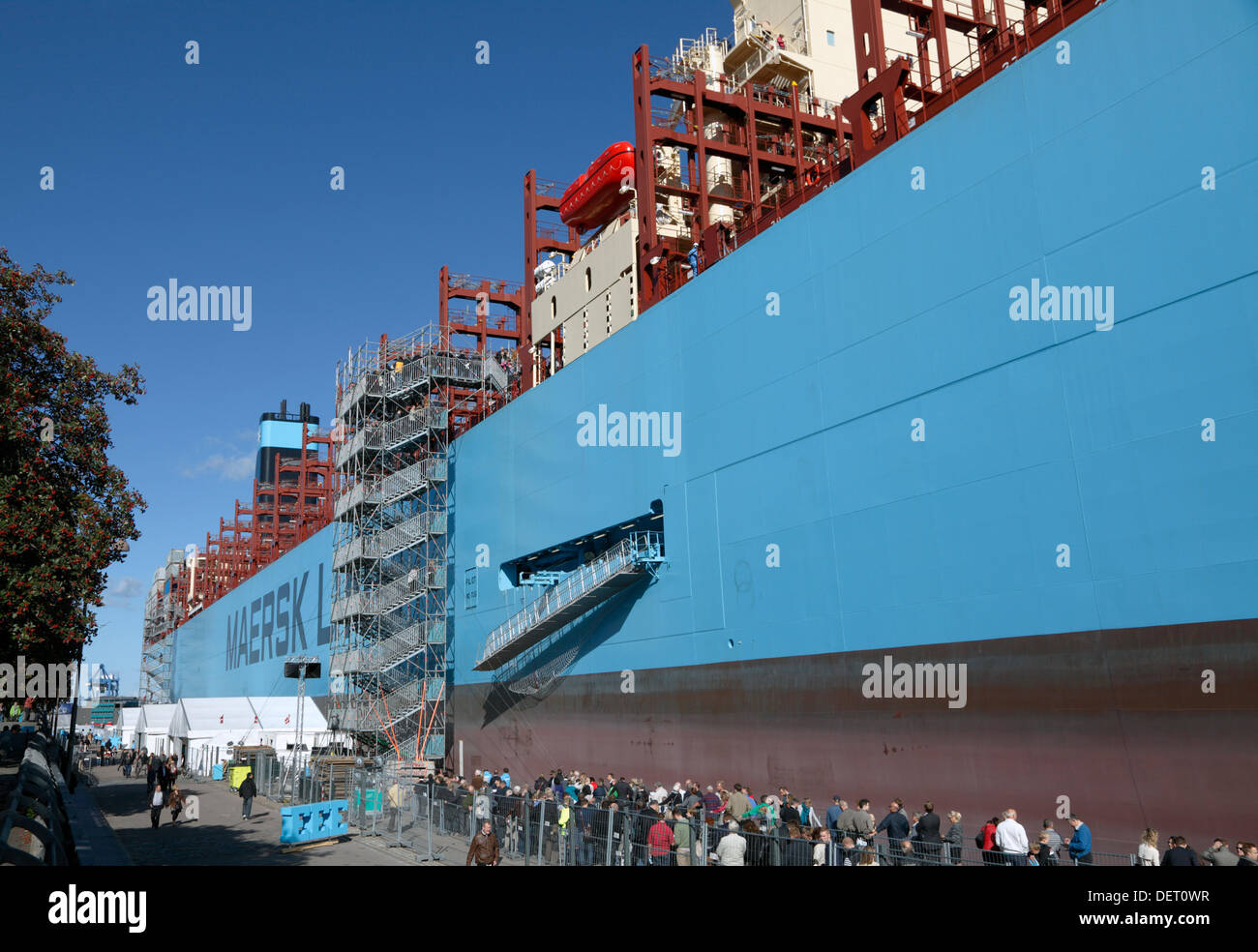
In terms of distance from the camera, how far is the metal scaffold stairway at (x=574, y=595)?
2494cm

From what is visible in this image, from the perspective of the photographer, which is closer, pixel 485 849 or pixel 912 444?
pixel 485 849

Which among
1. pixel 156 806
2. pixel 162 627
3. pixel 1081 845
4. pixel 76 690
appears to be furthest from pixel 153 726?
pixel 162 627

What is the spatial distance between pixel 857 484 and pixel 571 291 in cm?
1893

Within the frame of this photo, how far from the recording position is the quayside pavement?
1703 centimetres

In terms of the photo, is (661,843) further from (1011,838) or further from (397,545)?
(397,545)

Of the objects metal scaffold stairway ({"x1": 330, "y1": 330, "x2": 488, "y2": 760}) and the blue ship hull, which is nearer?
the blue ship hull

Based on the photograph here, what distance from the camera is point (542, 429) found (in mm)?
Answer: 31688

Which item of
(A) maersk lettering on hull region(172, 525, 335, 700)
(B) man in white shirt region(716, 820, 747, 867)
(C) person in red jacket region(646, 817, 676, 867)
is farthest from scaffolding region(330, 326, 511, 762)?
(B) man in white shirt region(716, 820, 747, 867)

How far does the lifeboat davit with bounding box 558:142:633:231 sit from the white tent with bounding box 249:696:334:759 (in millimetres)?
23170

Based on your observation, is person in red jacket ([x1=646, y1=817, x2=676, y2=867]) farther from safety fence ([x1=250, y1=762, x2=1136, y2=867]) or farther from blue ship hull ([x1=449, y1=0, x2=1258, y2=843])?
blue ship hull ([x1=449, y1=0, x2=1258, y2=843])

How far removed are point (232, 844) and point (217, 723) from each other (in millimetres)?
19691

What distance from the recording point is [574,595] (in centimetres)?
2705

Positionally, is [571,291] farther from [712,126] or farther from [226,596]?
[226,596]

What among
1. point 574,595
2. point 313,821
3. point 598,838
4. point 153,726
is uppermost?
point 574,595
